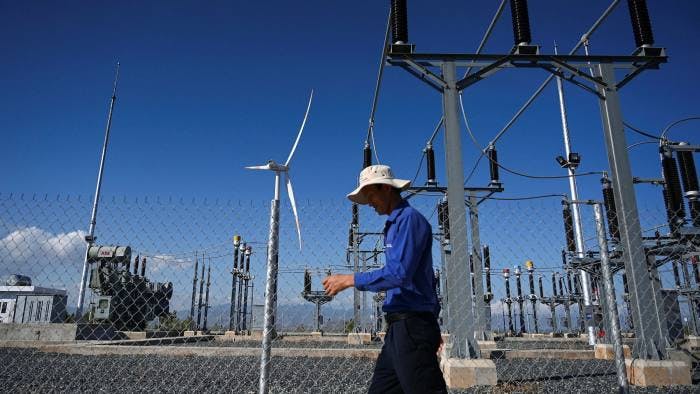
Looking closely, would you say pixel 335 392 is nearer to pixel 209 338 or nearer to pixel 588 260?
pixel 588 260

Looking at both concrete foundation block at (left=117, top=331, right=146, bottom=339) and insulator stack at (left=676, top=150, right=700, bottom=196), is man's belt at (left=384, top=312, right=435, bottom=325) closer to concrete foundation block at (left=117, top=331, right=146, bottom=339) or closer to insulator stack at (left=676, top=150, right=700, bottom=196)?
insulator stack at (left=676, top=150, right=700, bottom=196)

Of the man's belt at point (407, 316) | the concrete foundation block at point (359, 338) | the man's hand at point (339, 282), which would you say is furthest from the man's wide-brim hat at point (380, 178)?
the concrete foundation block at point (359, 338)

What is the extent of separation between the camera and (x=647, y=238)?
32.2ft

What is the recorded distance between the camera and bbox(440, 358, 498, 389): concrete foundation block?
538 cm

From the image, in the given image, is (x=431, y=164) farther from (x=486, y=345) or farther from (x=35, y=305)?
(x=35, y=305)

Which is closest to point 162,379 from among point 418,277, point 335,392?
point 335,392

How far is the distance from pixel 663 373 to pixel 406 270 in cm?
508

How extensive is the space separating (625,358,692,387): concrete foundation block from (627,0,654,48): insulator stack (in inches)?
167

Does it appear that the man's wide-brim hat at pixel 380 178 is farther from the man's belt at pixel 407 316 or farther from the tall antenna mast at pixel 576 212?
the tall antenna mast at pixel 576 212

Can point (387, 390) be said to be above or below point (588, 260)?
below

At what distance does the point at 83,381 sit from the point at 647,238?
11366 mm

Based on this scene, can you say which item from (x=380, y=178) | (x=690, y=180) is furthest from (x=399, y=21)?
(x=690, y=180)

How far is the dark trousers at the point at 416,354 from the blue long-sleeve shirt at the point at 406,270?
0.30 feet

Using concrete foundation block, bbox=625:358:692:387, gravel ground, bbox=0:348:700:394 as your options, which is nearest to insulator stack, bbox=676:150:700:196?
gravel ground, bbox=0:348:700:394
